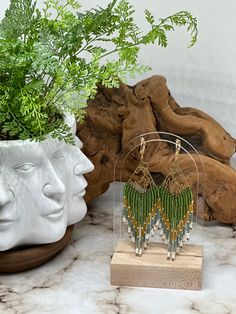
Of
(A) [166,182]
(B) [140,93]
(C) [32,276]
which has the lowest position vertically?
(C) [32,276]

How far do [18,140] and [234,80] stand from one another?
1.56 ft

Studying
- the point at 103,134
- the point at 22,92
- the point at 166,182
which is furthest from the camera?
the point at 103,134

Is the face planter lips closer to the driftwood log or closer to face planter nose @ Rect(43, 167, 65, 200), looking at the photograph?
face planter nose @ Rect(43, 167, 65, 200)

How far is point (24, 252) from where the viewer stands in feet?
3.27

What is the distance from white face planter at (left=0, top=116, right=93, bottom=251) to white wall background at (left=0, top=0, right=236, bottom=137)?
0.34 metres

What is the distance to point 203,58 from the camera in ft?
4.15

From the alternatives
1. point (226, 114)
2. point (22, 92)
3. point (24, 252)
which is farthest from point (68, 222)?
point (226, 114)

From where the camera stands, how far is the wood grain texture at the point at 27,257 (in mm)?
993

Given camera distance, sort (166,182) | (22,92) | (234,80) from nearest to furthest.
Result: (22,92) → (166,182) → (234,80)

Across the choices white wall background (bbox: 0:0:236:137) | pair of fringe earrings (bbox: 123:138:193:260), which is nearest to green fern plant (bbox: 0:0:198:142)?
pair of fringe earrings (bbox: 123:138:193:260)

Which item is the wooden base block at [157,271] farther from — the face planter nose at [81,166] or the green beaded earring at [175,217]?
the face planter nose at [81,166]

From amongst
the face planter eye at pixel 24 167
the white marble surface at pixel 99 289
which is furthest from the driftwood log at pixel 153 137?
the face planter eye at pixel 24 167

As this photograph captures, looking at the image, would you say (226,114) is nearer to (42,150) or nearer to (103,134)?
(103,134)

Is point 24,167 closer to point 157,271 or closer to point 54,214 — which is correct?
point 54,214
